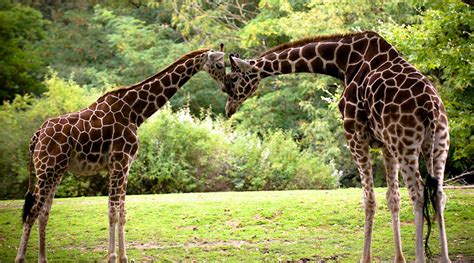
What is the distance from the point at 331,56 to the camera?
8648 mm

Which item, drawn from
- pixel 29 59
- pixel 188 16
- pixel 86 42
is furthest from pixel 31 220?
pixel 86 42

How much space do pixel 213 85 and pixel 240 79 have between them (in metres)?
18.3

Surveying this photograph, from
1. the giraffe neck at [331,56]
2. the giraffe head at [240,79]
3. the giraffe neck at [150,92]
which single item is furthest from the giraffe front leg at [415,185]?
the giraffe neck at [150,92]

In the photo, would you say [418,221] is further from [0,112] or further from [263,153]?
[0,112]

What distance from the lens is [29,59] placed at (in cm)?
2441

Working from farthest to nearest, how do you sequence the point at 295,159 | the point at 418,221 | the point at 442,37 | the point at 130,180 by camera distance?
1. the point at 295,159
2. the point at 130,180
3. the point at 442,37
4. the point at 418,221

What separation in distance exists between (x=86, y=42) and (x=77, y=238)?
19.5 meters

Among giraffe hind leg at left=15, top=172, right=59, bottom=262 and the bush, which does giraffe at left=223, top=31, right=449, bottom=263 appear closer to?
giraffe hind leg at left=15, top=172, right=59, bottom=262

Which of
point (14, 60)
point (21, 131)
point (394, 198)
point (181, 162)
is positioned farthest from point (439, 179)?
point (14, 60)

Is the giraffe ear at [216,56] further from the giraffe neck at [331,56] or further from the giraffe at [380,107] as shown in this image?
the giraffe neck at [331,56]

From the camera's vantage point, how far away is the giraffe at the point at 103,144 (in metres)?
8.62

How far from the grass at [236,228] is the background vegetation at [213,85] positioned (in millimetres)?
2333

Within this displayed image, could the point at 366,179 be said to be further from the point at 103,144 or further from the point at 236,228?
the point at 236,228

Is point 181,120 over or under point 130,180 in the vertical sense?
over
